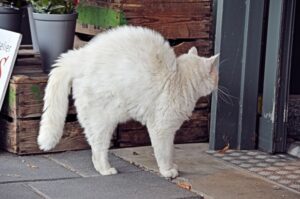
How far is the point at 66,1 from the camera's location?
5.89m

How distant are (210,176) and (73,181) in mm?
895

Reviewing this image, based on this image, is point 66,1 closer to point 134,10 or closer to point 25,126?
point 134,10

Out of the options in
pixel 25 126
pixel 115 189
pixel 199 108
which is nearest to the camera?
pixel 115 189

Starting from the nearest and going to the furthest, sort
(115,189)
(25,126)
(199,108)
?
(115,189), (25,126), (199,108)

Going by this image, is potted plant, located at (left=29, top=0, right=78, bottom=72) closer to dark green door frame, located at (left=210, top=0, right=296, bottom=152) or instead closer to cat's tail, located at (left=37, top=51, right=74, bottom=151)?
cat's tail, located at (left=37, top=51, right=74, bottom=151)

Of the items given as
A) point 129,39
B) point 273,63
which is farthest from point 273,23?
point 129,39

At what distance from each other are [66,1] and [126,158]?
123 cm

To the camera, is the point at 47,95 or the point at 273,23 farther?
the point at 273,23

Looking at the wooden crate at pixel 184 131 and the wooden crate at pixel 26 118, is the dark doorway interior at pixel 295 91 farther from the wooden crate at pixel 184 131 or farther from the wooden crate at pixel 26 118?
the wooden crate at pixel 26 118

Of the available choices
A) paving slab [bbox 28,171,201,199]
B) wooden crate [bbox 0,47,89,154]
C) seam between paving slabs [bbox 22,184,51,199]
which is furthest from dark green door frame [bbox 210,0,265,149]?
seam between paving slabs [bbox 22,184,51,199]

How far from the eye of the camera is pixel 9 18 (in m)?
6.00

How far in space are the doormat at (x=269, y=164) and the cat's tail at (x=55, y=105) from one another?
124cm

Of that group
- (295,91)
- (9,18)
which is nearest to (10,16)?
(9,18)

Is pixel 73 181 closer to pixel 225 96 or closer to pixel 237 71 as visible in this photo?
pixel 225 96
